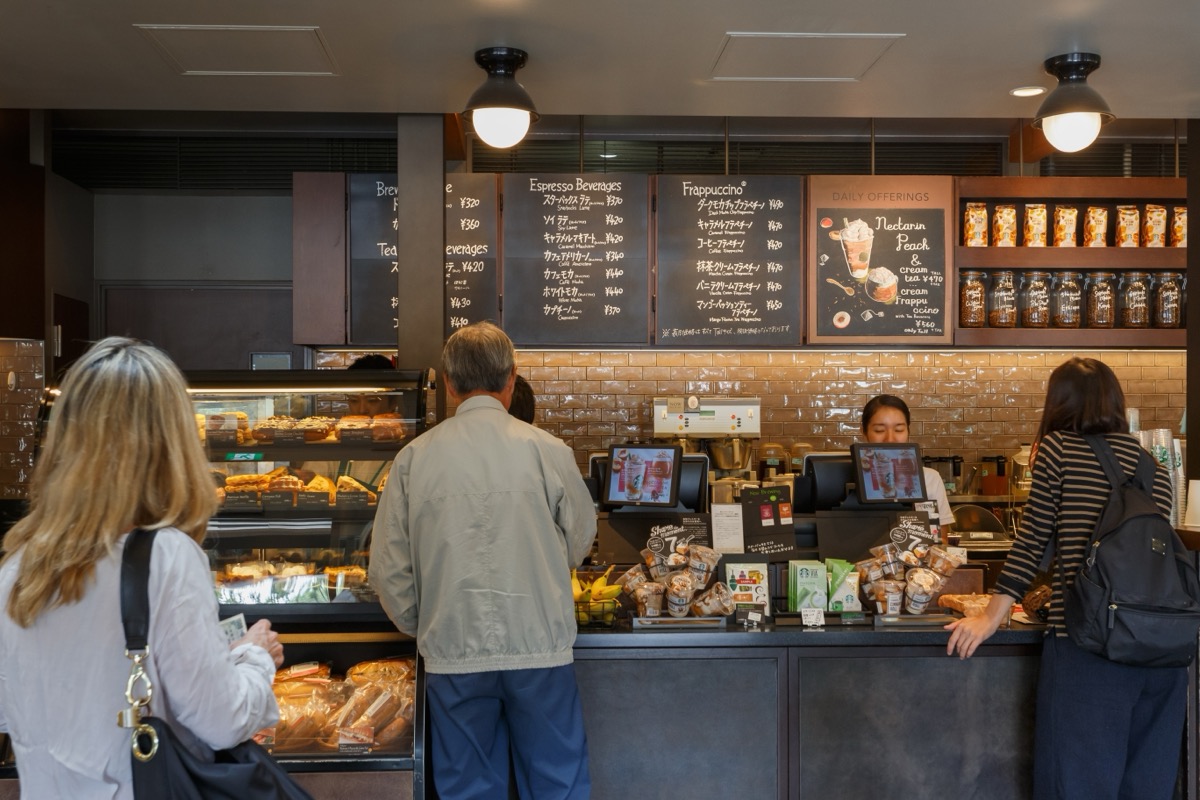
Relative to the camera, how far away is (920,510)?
3262mm

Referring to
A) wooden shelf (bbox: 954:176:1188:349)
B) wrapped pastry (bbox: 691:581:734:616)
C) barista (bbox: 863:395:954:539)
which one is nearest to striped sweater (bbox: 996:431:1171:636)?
wrapped pastry (bbox: 691:581:734:616)

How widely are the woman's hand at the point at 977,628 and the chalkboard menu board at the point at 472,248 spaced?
2754 mm

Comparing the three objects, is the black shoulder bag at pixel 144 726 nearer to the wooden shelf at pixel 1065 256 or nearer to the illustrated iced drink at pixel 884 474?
the illustrated iced drink at pixel 884 474

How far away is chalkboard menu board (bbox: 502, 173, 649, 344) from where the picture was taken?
16.1 ft

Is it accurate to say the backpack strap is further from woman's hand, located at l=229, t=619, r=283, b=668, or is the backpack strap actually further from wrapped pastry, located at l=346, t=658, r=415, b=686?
woman's hand, located at l=229, t=619, r=283, b=668

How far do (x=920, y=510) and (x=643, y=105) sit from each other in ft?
5.64

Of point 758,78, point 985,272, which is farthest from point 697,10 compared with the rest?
point 985,272

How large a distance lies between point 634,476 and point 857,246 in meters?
2.31

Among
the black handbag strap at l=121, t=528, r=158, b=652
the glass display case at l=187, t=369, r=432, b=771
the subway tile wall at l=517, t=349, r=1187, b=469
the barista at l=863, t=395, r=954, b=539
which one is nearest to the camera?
the black handbag strap at l=121, t=528, r=158, b=652

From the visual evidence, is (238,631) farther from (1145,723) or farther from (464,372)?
(1145,723)

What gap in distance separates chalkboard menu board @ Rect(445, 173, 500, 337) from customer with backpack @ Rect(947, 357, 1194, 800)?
2.79 metres

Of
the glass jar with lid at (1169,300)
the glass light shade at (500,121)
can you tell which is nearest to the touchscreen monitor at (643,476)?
the glass light shade at (500,121)

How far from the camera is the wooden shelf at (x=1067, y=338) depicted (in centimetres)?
498

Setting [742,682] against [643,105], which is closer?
[742,682]
